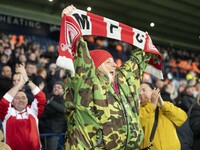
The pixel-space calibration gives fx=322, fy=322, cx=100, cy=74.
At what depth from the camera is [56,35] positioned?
36.4 feet

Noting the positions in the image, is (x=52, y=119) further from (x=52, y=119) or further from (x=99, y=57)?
(x=99, y=57)

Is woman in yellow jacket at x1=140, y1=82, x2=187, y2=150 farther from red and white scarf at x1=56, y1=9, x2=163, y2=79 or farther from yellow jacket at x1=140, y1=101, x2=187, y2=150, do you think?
red and white scarf at x1=56, y1=9, x2=163, y2=79

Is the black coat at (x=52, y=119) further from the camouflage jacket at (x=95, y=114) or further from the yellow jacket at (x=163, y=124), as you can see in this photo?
the camouflage jacket at (x=95, y=114)

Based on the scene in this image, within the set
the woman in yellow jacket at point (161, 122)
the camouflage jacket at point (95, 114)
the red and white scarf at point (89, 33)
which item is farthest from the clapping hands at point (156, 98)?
the camouflage jacket at point (95, 114)

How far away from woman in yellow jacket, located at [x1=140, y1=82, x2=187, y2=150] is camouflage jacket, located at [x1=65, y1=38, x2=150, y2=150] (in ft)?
1.46

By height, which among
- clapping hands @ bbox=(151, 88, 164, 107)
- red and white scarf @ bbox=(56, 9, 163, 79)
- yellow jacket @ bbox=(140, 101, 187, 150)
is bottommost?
yellow jacket @ bbox=(140, 101, 187, 150)

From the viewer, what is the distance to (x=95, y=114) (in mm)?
2045

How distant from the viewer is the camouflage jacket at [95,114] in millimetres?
2025

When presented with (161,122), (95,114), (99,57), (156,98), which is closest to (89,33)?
(99,57)

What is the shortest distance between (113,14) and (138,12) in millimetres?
901

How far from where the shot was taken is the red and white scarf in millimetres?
2071

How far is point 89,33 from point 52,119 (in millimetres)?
1820

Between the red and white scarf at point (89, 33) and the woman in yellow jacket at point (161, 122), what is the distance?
287 mm

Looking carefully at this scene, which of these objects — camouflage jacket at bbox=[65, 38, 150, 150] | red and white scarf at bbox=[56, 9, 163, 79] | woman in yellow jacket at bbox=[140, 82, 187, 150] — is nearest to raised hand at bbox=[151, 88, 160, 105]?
woman in yellow jacket at bbox=[140, 82, 187, 150]
